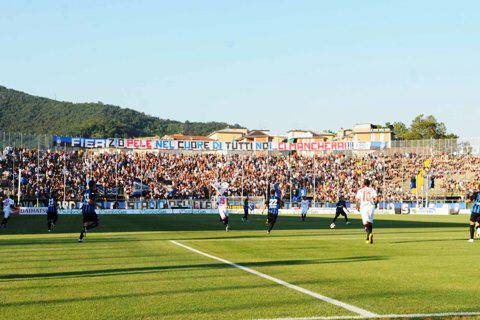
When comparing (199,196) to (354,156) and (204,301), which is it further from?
(204,301)

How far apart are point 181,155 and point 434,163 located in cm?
3716

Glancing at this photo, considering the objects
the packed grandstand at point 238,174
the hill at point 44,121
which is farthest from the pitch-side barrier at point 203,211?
the hill at point 44,121

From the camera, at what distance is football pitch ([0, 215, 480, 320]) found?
8430 millimetres

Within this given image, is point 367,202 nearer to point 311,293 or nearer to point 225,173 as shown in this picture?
point 311,293

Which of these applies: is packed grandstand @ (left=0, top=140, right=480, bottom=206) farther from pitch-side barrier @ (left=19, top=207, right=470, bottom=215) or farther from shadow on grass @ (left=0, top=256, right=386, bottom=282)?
shadow on grass @ (left=0, top=256, right=386, bottom=282)

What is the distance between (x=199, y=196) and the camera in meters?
74.9

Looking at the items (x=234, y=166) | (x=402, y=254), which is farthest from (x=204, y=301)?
(x=234, y=166)

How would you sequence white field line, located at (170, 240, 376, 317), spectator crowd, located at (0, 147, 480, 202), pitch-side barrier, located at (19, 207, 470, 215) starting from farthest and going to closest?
spectator crowd, located at (0, 147, 480, 202) → pitch-side barrier, located at (19, 207, 470, 215) → white field line, located at (170, 240, 376, 317)

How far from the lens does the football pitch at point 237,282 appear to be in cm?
843

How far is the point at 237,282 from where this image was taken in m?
11.3

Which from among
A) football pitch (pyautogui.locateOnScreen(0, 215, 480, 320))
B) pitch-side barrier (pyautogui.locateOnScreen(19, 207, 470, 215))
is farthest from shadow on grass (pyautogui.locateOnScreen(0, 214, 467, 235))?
pitch-side barrier (pyautogui.locateOnScreen(19, 207, 470, 215))

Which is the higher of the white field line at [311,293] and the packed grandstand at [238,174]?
the packed grandstand at [238,174]

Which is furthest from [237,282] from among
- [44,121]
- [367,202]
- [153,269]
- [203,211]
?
[44,121]

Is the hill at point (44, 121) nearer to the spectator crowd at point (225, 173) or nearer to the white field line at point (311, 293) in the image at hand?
the spectator crowd at point (225, 173)
